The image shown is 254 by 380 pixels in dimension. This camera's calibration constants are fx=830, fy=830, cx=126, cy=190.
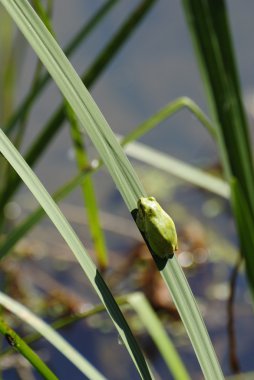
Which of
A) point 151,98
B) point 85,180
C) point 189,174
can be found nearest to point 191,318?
point 85,180

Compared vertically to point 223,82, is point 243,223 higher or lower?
lower

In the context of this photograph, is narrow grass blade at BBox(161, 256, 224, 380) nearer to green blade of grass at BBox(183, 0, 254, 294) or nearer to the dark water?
green blade of grass at BBox(183, 0, 254, 294)

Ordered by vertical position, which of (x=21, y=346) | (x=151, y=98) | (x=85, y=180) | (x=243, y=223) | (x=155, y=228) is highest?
(x=151, y=98)

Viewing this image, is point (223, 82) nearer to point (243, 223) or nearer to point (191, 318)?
point (243, 223)

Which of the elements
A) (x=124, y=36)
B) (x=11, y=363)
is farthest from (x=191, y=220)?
(x=124, y=36)

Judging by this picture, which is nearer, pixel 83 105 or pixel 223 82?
pixel 83 105

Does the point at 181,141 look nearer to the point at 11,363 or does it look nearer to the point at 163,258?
the point at 11,363

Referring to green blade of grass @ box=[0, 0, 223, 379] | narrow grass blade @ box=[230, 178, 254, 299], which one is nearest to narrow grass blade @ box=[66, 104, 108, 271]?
narrow grass blade @ box=[230, 178, 254, 299]

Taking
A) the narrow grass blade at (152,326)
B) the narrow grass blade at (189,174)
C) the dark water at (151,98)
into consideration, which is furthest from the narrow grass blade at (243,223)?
the dark water at (151,98)
